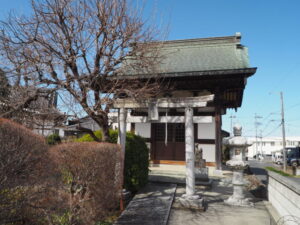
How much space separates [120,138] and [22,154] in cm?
376

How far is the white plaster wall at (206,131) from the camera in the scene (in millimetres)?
10672

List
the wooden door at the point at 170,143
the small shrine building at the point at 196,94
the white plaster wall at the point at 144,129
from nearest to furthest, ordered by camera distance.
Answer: the small shrine building at the point at 196,94
the wooden door at the point at 170,143
the white plaster wall at the point at 144,129

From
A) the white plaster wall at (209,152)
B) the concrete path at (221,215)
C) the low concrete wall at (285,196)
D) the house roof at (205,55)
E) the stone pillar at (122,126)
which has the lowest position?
the concrete path at (221,215)

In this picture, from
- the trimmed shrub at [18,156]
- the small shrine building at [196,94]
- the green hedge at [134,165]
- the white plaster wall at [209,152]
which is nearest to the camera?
the trimmed shrub at [18,156]

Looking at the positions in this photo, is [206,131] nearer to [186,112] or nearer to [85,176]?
[186,112]

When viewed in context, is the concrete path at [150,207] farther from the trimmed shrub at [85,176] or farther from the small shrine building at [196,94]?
the small shrine building at [196,94]

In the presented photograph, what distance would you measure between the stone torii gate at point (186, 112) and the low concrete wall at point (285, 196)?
2202 millimetres

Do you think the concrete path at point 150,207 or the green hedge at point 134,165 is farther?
the green hedge at point 134,165

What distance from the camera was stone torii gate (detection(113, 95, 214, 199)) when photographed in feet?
19.4

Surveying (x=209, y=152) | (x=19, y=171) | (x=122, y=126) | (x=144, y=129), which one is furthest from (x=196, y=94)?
(x=19, y=171)

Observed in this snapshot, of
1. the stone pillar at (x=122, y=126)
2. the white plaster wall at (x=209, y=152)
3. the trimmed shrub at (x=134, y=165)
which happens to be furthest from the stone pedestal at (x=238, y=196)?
the white plaster wall at (x=209, y=152)

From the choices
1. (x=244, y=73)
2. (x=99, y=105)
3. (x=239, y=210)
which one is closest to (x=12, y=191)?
(x=99, y=105)

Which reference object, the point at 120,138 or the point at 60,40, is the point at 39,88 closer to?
the point at 60,40

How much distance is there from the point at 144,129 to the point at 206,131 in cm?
349
